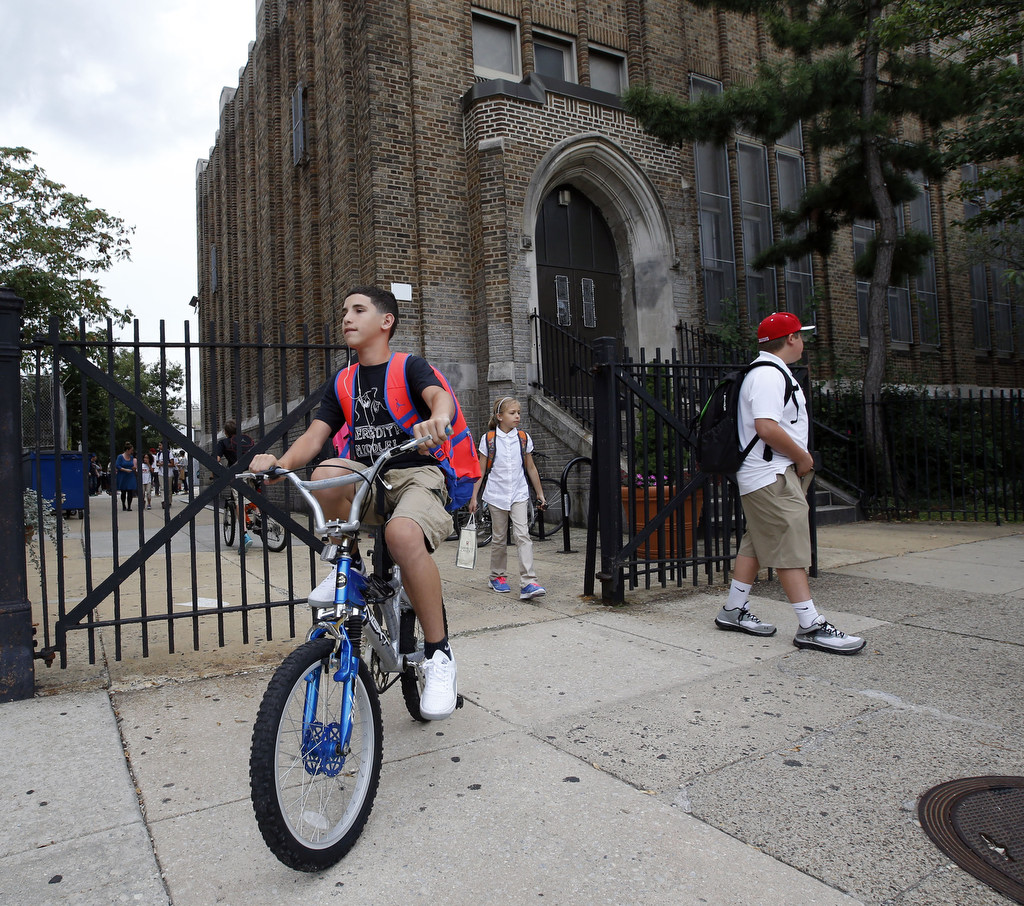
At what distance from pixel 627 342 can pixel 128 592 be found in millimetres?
9694

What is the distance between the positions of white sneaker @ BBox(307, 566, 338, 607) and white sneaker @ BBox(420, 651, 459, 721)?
59cm

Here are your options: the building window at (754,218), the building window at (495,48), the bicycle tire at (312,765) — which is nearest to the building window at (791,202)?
the building window at (754,218)

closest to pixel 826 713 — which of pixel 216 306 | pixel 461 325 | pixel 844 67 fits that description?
pixel 461 325

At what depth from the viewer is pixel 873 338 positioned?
12047mm

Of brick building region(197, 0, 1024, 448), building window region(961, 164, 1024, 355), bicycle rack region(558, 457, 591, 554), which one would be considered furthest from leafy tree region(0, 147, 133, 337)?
building window region(961, 164, 1024, 355)

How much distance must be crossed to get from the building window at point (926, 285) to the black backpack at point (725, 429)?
1589 centimetres

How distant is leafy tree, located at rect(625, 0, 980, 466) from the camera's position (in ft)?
36.6

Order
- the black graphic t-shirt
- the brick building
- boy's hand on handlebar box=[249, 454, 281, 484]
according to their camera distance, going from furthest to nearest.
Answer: the brick building, the black graphic t-shirt, boy's hand on handlebar box=[249, 454, 281, 484]

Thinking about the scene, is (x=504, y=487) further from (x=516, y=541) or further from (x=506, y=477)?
(x=516, y=541)

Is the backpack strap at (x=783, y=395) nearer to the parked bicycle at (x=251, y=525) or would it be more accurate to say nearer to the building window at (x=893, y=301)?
the parked bicycle at (x=251, y=525)

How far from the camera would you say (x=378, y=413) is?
3113 mm

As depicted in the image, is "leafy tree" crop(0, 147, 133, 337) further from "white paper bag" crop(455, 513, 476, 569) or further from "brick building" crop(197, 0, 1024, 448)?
"white paper bag" crop(455, 513, 476, 569)

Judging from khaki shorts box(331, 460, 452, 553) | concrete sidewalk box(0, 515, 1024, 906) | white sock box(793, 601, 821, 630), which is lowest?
concrete sidewalk box(0, 515, 1024, 906)

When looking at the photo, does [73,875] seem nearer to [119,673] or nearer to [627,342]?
[119,673]
